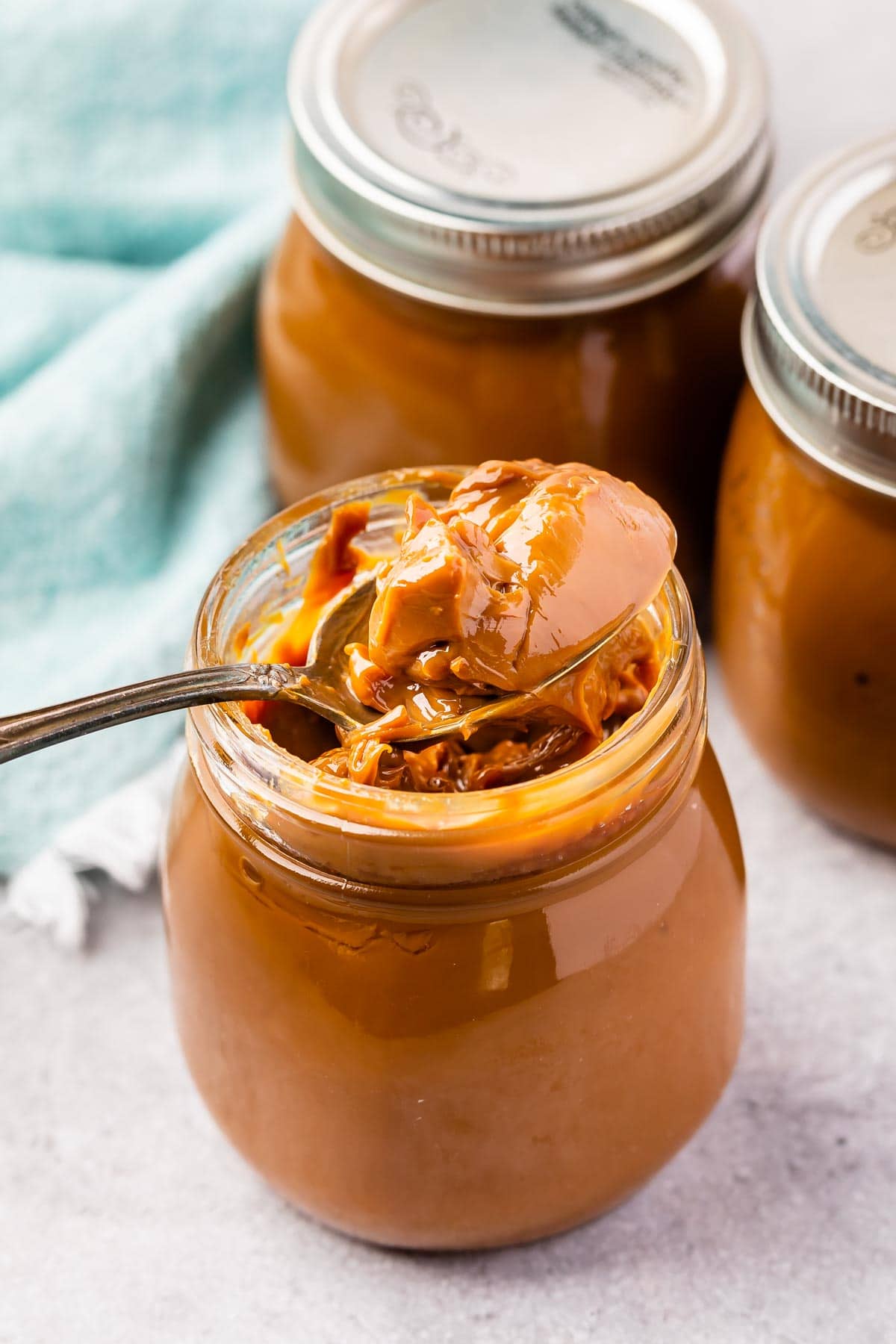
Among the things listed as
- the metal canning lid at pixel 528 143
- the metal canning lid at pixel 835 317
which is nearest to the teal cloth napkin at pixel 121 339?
the metal canning lid at pixel 528 143

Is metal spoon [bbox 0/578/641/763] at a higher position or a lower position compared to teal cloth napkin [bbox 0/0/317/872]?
higher

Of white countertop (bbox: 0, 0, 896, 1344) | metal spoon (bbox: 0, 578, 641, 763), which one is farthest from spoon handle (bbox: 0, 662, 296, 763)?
white countertop (bbox: 0, 0, 896, 1344)

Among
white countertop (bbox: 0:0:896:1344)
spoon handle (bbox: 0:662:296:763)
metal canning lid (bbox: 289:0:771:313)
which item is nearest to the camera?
spoon handle (bbox: 0:662:296:763)

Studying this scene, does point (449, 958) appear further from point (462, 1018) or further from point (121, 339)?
point (121, 339)

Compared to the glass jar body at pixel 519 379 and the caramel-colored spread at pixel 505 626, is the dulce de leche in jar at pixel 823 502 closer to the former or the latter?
Answer: the glass jar body at pixel 519 379

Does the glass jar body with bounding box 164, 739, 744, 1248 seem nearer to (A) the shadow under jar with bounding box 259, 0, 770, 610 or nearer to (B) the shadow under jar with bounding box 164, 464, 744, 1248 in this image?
(B) the shadow under jar with bounding box 164, 464, 744, 1248

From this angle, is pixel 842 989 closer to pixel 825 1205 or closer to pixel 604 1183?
pixel 825 1205

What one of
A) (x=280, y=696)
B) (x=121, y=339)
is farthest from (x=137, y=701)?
(x=121, y=339)
